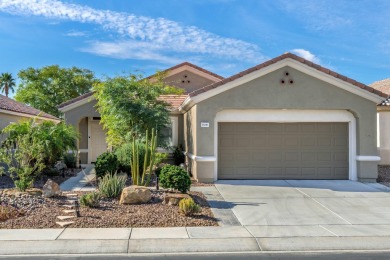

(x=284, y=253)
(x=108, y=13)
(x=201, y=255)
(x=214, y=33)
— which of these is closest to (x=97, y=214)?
(x=201, y=255)

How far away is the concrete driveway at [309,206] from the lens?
25.7 ft

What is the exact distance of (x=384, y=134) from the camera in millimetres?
17031

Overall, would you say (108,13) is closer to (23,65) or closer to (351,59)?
(351,59)

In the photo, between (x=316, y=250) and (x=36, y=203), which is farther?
(x=36, y=203)

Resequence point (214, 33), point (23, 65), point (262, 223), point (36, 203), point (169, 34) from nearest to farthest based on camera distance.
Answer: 1. point (262, 223)
2. point (36, 203)
3. point (169, 34)
4. point (214, 33)
5. point (23, 65)

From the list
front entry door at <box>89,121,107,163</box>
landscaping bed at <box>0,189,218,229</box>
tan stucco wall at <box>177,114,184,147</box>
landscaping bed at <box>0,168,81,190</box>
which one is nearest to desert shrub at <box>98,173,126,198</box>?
landscaping bed at <box>0,189,218,229</box>

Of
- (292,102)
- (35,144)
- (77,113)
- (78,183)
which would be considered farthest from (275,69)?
(77,113)

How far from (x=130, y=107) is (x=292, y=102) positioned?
6356 mm

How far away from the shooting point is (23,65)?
35000mm

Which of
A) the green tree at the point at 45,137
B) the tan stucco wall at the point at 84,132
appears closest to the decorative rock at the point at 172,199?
the green tree at the point at 45,137

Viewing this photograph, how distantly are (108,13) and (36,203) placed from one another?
25.2 feet

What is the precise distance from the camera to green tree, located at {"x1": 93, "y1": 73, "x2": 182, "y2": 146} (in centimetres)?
1471

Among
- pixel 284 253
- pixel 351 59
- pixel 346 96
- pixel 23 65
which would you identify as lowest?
pixel 284 253

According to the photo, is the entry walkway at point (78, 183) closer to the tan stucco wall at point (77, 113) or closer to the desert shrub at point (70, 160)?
the desert shrub at point (70, 160)
